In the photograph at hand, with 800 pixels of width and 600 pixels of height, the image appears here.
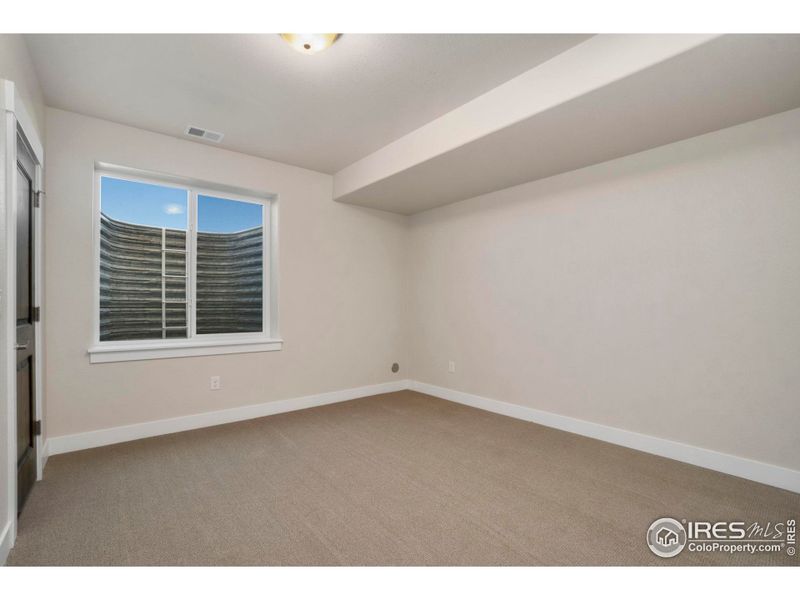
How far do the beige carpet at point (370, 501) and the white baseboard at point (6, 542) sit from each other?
29 mm

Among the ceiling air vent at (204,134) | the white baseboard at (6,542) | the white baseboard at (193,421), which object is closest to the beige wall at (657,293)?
the white baseboard at (193,421)

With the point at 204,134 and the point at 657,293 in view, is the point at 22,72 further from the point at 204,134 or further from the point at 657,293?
the point at 657,293

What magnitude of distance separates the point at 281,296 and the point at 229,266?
58 centimetres

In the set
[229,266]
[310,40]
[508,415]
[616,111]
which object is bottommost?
[508,415]

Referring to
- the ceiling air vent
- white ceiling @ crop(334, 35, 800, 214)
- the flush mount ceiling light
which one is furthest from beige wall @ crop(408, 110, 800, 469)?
the ceiling air vent

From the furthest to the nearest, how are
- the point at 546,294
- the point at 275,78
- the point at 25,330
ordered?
the point at 546,294 < the point at 275,78 < the point at 25,330

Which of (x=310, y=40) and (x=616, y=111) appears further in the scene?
(x=616, y=111)

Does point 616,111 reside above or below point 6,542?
above

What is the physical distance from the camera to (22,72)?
210cm

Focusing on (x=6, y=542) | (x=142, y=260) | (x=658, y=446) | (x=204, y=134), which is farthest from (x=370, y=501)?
(x=204, y=134)

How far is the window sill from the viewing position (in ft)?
10.1

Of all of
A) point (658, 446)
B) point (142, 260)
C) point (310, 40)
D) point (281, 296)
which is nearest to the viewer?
point (310, 40)

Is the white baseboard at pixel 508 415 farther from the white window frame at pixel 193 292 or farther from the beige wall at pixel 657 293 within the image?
the white window frame at pixel 193 292
